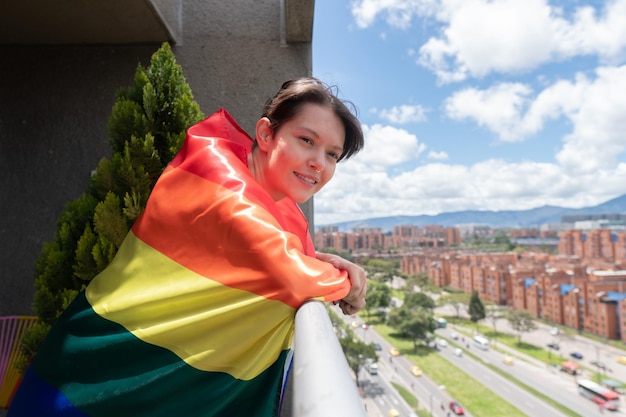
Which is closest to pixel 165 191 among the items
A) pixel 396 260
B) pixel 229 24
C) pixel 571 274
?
pixel 229 24

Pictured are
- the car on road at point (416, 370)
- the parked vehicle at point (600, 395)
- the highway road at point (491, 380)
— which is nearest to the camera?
the parked vehicle at point (600, 395)

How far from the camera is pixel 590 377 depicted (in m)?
22.2

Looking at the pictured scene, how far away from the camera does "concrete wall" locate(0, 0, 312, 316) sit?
2.08 meters

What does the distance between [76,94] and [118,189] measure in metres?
1.06

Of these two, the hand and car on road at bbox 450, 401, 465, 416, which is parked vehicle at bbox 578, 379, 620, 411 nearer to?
car on road at bbox 450, 401, 465, 416

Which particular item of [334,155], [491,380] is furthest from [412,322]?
[334,155]

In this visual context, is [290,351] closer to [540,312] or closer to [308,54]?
[308,54]

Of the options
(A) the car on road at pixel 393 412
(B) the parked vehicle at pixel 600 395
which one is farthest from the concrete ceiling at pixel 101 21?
(B) the parked vehicle at pixel 600 395

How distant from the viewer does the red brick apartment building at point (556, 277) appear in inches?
859

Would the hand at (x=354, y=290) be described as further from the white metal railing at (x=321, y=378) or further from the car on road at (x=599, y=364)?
the car on road at (x=599, y=364)

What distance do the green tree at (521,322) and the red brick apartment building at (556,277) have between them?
55.7 inches

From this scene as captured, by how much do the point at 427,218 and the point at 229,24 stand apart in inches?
2770

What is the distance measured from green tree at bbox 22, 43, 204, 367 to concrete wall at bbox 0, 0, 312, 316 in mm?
563

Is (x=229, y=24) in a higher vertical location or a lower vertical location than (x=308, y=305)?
higher
